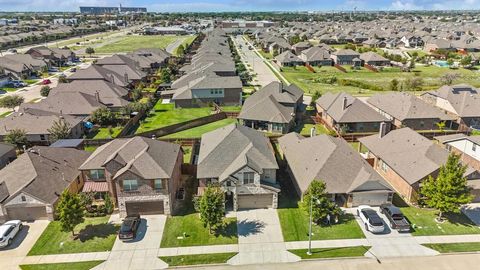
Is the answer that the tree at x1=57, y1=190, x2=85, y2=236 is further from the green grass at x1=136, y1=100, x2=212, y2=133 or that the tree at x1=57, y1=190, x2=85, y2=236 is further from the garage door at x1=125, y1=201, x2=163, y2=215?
the green grass at x1=136, y1=100, x2=212, y2=133

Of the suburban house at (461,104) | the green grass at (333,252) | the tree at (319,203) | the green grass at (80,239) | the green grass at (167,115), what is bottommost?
the green grass at (80,239)

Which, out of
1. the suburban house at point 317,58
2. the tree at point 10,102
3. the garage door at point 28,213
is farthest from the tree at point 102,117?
the suburban house at point 317,58

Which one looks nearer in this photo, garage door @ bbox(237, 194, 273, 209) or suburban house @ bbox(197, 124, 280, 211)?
suburban house @ bbox(197, 124, 280, 211)

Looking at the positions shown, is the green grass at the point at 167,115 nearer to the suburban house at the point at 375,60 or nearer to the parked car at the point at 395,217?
the parked car at the point at 395,217

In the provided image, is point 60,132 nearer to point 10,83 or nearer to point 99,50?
point 10,83

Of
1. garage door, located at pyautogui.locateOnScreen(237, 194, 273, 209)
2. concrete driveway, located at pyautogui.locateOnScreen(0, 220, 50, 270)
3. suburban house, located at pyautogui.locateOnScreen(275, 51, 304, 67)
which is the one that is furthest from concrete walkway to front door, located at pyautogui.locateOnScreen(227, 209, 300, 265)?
suburban house, located at pyautogui.locateOnScreen(275, 51, 304, 67)

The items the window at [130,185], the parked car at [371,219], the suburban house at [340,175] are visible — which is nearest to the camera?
the parked car at [371,219]

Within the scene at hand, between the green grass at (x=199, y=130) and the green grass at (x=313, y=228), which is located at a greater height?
the green grass at (x=199, y=130)
